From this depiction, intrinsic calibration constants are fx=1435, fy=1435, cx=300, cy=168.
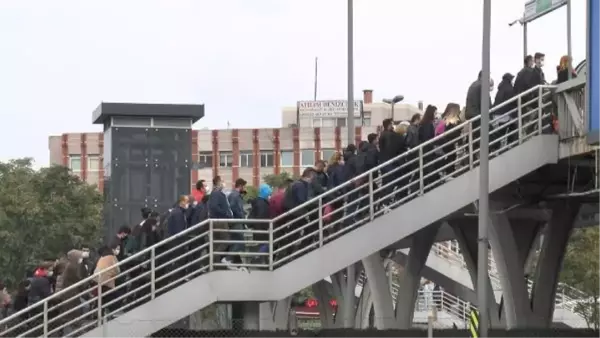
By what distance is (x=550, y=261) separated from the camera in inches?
1303

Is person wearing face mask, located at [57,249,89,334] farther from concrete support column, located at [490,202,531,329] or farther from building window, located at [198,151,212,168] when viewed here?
building window, located at [198,151,212,168]

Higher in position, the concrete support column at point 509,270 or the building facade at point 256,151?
the building facade at point 256,151

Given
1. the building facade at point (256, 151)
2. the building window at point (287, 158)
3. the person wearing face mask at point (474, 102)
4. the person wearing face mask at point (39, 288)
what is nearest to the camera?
the person wearing face mask at point (39, 288)

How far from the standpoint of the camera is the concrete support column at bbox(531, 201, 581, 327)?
105 feet

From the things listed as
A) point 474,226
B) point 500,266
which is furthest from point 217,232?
point 474,226

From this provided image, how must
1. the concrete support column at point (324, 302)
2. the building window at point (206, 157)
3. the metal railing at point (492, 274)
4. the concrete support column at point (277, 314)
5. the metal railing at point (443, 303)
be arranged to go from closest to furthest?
the concrete support column at point (277, 314) < the metal railing at point (492, 274) < the concrete support column at point (324, 302) < the metal railing at point (443, 303) < the building window at point (206, 157)

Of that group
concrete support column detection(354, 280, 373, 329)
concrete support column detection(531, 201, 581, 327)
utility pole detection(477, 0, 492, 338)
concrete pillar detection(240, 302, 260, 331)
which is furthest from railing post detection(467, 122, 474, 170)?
concrete support column detection(354, 280, 373, 329)

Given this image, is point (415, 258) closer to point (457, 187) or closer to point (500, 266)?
point (500, 266)

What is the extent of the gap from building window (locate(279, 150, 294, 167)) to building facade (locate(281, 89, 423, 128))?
19.9ft

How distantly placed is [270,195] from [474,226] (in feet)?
37.1

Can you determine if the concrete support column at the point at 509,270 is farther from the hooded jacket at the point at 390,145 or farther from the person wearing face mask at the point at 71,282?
the person wearing face mask at the point at 71,282

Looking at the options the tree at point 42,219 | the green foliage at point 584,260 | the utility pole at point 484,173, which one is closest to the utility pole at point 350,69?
the utility pole at point 484,173

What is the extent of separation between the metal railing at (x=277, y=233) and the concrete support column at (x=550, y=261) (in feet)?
20.4

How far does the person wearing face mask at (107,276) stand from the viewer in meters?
23.1
